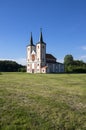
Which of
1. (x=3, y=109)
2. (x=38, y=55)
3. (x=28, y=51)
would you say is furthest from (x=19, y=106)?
(x=28, y=51)

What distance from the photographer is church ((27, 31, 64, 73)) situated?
2781 inches

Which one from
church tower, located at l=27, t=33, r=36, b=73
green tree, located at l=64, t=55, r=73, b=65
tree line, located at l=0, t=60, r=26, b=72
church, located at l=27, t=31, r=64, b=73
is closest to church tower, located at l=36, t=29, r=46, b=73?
church, located at l=27, t=31, r=64, b=73

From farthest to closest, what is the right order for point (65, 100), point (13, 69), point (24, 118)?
point (13, 69) → point (65, 100) → point (24, 118)

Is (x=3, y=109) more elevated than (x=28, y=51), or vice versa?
(x=28, y=51)

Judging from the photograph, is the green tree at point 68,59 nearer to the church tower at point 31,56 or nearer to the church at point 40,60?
the church at point 40,60

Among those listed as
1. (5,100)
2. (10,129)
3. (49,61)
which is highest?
(49,61)

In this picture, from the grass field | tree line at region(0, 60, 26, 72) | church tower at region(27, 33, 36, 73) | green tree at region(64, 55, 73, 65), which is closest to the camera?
the grass field

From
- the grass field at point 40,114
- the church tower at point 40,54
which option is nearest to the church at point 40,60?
the church tower at point 40,54

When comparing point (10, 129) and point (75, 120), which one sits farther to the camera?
point (75, 120)

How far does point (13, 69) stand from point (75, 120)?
85.9 metres

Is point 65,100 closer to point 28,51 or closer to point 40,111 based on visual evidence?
point 40,111

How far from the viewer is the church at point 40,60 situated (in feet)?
232

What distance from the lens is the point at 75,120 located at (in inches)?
297

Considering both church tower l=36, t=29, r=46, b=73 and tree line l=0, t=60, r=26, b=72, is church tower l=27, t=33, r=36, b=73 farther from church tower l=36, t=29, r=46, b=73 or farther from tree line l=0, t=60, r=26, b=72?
tree line l=0, t=60, r=26, b=72
